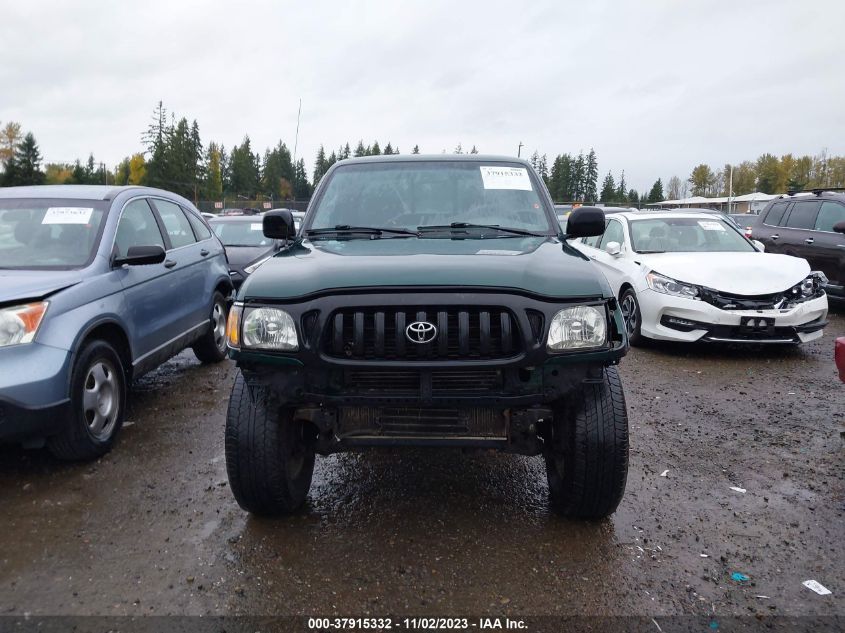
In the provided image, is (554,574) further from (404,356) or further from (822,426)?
(822,426)

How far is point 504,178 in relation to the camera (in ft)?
13.4

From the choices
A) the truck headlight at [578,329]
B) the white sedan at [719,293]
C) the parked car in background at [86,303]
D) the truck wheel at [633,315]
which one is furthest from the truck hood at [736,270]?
the parked car in background at [86,303]

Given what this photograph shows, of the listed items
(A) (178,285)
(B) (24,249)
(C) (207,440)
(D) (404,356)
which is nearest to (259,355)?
(D) (404,356)

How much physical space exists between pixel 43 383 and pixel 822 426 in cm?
523

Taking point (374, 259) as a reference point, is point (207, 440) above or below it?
below

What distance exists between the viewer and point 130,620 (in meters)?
2.40

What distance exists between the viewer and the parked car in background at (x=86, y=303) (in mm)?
3445

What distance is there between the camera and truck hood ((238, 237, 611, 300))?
8.74 ft

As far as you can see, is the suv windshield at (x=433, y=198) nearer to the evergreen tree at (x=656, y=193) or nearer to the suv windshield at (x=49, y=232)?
the suv windshield at (x=49, y=232)

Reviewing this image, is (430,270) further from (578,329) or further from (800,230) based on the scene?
(800,230)

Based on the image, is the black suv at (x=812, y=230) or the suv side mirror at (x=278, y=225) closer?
the suv side mirror at (x=278, y=225)

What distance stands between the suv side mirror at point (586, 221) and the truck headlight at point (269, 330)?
1985mm

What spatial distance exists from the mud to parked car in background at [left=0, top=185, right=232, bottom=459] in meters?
0.43

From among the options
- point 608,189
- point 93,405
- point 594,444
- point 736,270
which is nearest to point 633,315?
point 736,270
